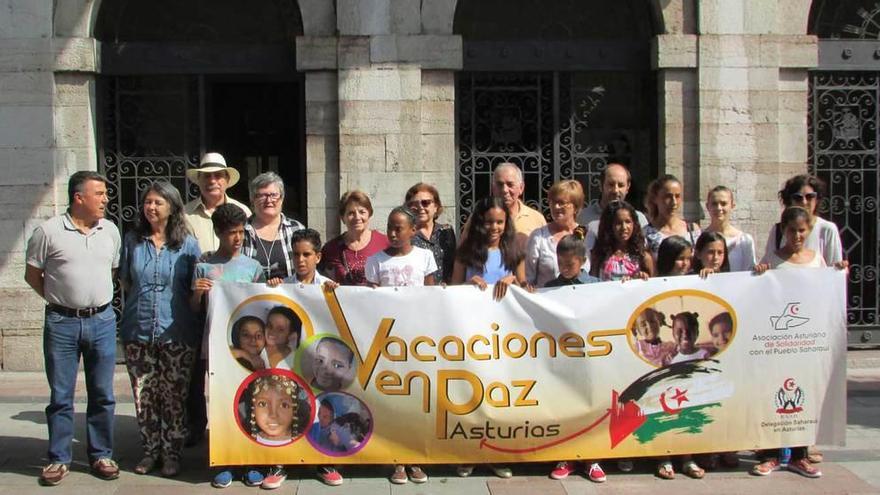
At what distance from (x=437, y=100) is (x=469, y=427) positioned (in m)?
4.35

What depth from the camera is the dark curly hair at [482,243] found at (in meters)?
6.20

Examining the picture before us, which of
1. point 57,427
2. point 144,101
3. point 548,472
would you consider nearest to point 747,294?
point 548,472

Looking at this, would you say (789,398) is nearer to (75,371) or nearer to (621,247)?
(621,247)

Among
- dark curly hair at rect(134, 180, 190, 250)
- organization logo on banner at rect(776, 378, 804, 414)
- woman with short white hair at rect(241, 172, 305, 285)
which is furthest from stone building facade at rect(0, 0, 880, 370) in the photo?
organization logo on banner at rect(776, 378, 804, 414)

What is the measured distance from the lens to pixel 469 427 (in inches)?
233

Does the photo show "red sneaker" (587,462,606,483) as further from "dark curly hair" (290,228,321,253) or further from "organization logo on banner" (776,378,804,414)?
"dark curly hair" (290,228,321,253)

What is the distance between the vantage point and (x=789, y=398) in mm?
6117

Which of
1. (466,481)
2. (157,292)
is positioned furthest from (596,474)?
(157,292)

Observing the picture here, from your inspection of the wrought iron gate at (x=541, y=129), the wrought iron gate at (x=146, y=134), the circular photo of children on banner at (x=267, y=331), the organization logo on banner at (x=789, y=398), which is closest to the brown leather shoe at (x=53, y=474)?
the circular photo of children on banner at (x=267, y=331)

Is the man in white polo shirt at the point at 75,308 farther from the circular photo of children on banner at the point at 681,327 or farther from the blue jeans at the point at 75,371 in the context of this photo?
the circular photo of children on banner at the point at 681,327

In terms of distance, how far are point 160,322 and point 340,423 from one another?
1.28 metres

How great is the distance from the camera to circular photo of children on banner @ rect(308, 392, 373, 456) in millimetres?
5914

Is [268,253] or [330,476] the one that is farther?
[268,253]

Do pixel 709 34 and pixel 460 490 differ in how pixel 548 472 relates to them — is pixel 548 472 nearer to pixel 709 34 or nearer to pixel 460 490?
pixel 460 490
